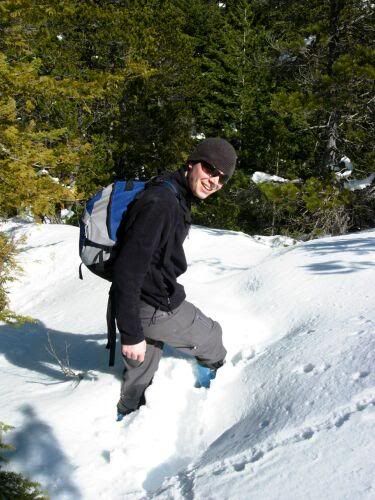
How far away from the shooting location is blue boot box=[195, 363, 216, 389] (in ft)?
10.1

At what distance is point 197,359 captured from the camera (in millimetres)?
3061

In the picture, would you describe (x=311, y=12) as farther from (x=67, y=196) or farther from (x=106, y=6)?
(x=106, y=6)

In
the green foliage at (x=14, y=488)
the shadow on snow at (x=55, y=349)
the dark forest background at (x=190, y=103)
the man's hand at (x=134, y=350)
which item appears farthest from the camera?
the dark forest background at (x=190, y=103)

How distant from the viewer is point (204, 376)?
3.08 meters

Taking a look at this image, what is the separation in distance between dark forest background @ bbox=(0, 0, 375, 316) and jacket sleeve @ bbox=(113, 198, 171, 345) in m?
4.14

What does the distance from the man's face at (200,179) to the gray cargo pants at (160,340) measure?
2.37ft

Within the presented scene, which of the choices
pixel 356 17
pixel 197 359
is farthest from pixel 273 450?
pixel 356 17

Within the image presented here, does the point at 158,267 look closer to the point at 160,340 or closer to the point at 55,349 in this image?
→ the point at 160,340

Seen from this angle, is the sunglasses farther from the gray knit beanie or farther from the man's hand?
the man's hand

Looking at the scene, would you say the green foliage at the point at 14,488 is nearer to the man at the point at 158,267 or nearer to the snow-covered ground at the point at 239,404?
the snow-covered ground at the point at 239,404

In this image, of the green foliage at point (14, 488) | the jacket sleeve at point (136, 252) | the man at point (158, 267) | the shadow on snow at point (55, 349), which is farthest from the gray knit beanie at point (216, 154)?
the shadow on snow at point (55, 349)

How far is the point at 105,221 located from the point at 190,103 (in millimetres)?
15806

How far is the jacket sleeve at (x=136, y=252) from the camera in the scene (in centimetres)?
218

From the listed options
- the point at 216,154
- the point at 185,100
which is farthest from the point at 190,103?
the point at 216,154
